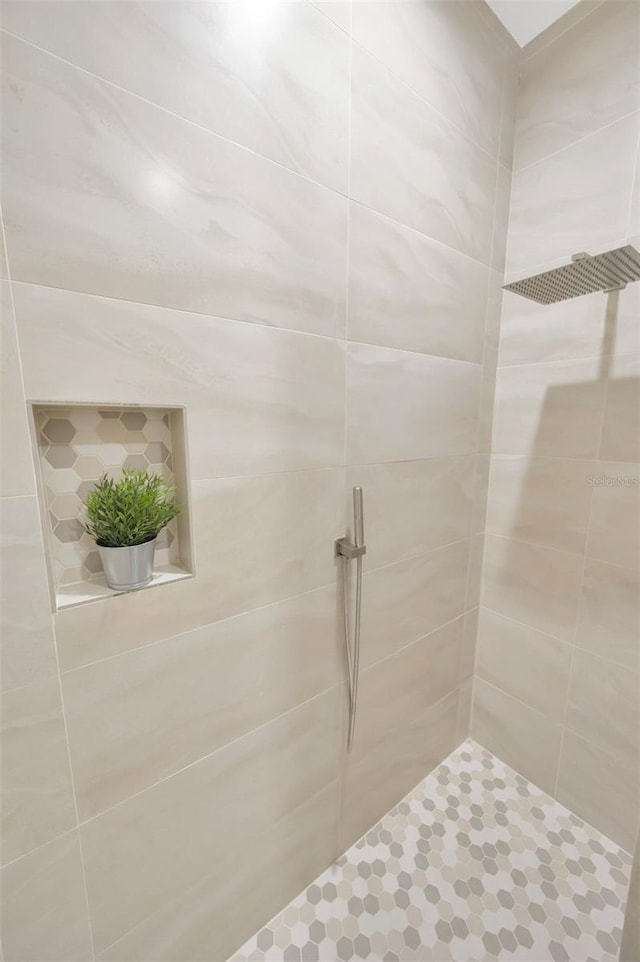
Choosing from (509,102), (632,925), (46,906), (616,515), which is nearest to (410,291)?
(509,102)

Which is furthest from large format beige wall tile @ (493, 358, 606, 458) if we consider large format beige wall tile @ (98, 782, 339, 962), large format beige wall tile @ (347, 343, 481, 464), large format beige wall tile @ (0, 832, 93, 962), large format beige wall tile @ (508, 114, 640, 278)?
large format beige wall tile @ (0, 832, 93, 962)

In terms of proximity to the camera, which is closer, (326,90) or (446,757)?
(326,90)

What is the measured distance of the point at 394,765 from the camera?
1.30m

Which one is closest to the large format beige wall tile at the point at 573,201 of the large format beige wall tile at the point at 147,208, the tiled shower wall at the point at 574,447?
the tiled shower wall at the point at 574,447

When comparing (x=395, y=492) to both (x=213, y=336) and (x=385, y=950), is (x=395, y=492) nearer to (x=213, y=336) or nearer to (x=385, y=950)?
(x=213, y=336)

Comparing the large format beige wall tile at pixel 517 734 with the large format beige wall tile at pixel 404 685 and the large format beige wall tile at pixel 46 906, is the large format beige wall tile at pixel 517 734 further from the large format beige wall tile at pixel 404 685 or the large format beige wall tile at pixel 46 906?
the large format beige wall tile at pixel 46 906

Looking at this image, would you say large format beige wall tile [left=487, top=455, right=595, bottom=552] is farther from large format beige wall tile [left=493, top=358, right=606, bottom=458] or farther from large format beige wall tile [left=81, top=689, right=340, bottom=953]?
large format beige wall tile [left=81, top=689, right=340, bottom=953]

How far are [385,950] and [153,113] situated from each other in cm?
193

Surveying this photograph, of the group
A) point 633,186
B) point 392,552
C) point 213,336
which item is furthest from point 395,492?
point 633,186

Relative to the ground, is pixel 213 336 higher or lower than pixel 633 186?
lower

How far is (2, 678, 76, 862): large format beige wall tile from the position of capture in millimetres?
607

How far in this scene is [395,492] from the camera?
1.11 m

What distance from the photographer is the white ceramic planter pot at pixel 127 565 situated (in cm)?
66

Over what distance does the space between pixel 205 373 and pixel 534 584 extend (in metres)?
1.34
